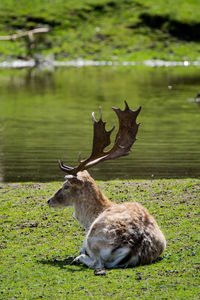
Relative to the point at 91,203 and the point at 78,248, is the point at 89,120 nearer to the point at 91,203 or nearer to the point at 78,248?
the point at 78,248

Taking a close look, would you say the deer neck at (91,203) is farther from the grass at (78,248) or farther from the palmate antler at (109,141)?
the grass at (78,248)

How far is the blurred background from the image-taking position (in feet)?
75.2

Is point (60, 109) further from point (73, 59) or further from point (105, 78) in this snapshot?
point (73, 59)

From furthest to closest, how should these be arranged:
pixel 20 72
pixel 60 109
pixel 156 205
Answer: pixel 20 72 → pixel 60 109 → pixel 156 205

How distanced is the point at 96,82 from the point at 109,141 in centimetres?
4878

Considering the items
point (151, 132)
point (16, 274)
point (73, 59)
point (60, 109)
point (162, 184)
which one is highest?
point (16, 274)

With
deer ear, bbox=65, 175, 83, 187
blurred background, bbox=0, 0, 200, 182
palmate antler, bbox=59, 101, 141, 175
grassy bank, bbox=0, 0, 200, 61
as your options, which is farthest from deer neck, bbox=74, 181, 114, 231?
grassy bank, bbox=0, 0, 200, 61

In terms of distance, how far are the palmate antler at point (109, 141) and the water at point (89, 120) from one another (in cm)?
785

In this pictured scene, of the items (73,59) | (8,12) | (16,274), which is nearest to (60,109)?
(16,274)

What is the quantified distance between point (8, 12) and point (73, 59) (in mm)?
21103

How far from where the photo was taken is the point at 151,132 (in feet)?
99.5

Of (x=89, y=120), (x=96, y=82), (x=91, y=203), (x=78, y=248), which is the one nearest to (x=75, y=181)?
(x=91, y=203)

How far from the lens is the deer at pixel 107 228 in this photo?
9312mm

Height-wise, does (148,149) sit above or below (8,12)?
above
